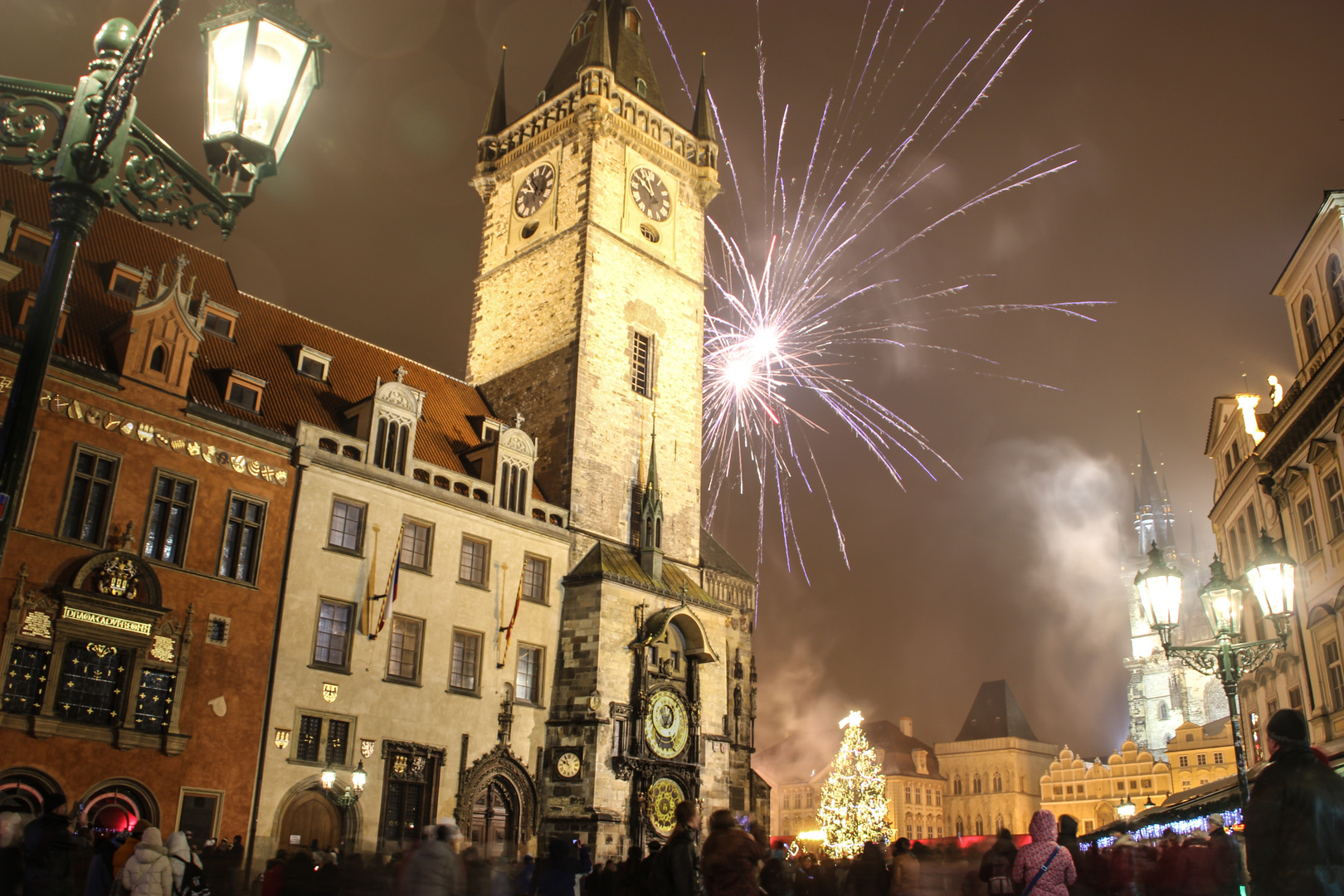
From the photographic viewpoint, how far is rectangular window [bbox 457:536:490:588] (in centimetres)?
2692

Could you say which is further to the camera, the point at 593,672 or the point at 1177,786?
the point at 1177,786

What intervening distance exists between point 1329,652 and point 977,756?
81.5m

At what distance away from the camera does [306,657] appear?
22.6 m

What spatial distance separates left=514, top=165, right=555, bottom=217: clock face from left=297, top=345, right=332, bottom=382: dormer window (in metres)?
10.9

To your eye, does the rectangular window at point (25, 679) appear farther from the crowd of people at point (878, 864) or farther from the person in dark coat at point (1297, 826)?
the person in dark coat at point (1297, 826)

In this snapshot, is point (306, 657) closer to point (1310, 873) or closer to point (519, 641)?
point (519, 641)

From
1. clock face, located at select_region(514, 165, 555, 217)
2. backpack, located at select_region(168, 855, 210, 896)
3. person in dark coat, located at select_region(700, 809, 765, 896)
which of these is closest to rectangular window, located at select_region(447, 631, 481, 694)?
backpack, located at select_region(168, 855, 210, 896)

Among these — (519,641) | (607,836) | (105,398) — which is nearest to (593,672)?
(519,641)

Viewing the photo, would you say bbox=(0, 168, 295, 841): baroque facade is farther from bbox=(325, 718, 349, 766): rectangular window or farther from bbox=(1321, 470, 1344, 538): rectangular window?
bbox=(1321, 470, 1344, 538): rectangular window

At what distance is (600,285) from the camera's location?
110 ft

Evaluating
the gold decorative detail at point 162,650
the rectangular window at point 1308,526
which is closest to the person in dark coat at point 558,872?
the gold decorative detail at point 162,650

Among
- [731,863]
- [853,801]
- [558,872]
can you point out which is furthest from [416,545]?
[853,801]

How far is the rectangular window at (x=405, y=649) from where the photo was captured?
2464 cm

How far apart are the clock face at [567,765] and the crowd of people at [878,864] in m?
11.3
